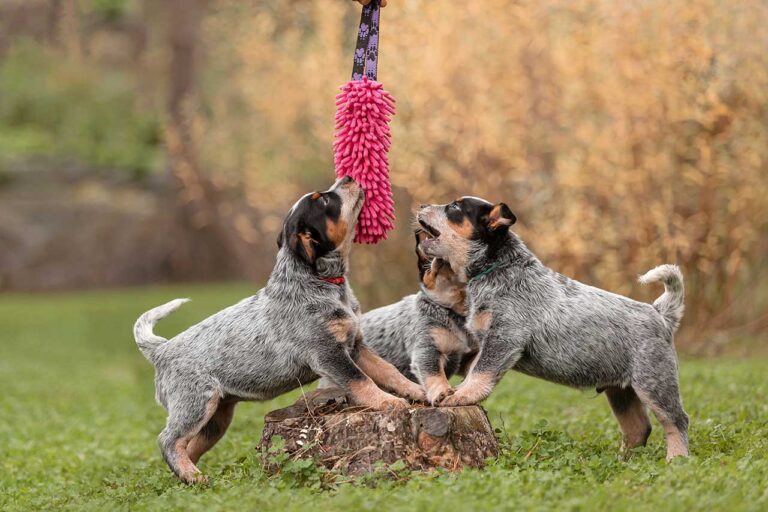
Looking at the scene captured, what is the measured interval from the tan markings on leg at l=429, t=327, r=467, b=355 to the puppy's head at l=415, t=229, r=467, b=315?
159mm

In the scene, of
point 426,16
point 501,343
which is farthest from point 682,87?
point 501,343

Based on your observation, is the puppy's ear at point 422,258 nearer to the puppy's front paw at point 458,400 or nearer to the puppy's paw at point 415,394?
the puppy's paw at point 415,394

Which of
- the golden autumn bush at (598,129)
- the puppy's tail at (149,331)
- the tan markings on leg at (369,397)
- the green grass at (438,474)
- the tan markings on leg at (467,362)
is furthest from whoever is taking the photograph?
the golden autumn bush at (598,129)

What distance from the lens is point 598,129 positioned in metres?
12.1

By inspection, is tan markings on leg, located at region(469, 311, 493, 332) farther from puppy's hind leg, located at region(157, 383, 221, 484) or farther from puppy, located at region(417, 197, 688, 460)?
puppy's hind leg, located at region(157, 383, 221, 484)

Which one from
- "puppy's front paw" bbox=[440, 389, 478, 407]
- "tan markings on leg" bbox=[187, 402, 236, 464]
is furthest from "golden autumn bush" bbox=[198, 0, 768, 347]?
"tan markings on leg" bbox=[187, 402, 236, 464]

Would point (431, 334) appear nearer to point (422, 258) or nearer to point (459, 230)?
point (422, 258)

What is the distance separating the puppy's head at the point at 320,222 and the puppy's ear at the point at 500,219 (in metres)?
0.80

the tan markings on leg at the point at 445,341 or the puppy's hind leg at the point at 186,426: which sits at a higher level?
the tan markings on leg at the point at 445,341

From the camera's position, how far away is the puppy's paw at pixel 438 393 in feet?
19.1

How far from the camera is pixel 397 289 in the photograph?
47.5ft

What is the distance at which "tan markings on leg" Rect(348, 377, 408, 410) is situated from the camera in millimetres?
5789

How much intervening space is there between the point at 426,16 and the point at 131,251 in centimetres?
1443

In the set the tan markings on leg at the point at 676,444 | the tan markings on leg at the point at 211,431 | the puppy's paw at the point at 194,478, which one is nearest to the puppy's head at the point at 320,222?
the tan markings on leg at the point at 211,431
